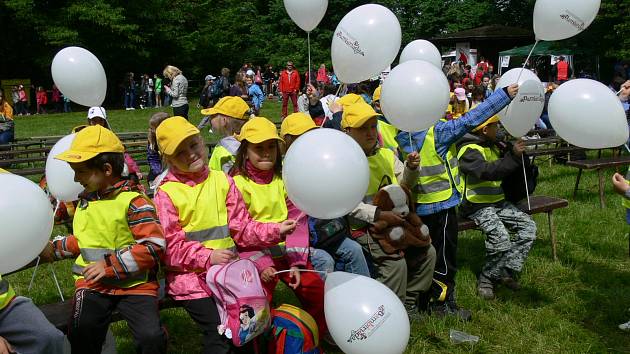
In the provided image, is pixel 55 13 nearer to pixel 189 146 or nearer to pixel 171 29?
pixel 171 29

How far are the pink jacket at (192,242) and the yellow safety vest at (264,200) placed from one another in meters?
0.08

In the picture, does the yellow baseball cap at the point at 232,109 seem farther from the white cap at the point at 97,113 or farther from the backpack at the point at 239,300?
the backpack at the point at 239,300

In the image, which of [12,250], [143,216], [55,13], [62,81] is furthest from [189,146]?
[55,13]

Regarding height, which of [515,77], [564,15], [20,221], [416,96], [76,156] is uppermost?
[564,15]

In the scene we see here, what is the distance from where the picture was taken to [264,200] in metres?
3.41

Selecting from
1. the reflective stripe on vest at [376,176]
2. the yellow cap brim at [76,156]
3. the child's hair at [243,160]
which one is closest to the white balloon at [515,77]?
the reflective stripe on vest at [376,176]

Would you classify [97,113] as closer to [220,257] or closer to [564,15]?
[220,257]

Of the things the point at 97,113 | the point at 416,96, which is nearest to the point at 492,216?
the point at 416,96

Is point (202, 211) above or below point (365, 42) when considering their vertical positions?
below

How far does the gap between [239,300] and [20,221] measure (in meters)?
1.09

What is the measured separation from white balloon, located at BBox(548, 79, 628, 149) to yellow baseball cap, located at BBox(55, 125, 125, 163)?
9.28ft

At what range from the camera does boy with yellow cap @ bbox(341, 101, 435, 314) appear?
3.90 m

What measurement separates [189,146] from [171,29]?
27.5 meters

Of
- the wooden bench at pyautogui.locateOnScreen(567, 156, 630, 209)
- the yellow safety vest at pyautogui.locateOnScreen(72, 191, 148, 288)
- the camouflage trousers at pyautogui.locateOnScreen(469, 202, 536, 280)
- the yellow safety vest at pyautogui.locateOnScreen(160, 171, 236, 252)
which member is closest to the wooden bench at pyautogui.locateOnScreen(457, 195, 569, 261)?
the camouflage trousers at pyautogui.locateOnScreen(469, 202, 536, 280)
